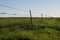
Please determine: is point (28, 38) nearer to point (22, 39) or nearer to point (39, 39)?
point (22, 39)

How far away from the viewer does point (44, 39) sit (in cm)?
1499

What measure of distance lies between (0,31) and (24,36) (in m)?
4.16

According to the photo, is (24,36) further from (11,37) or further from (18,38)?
(11,37)

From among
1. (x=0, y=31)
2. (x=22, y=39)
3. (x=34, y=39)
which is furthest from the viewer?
(x=0, y=31)

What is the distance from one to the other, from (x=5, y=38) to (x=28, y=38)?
7.55 feet

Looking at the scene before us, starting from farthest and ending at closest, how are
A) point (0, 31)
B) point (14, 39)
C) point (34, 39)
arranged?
point (0, 31) → point (34, 39) → point (14, 39)

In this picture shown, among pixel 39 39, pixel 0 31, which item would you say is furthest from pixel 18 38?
pixel 0 31

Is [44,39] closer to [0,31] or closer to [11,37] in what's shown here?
[11,37]

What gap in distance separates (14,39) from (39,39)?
3.46 m

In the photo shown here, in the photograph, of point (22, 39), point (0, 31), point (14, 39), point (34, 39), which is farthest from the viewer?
point (0, 31)

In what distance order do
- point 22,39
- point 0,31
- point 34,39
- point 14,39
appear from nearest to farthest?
point 14,39
point 22,39
point 34,39
point 0,31

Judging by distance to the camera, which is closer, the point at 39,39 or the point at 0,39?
the point at 0,39

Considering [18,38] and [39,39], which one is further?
[39,39]

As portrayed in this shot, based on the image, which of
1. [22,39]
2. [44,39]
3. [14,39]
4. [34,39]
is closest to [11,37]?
[14,39]
